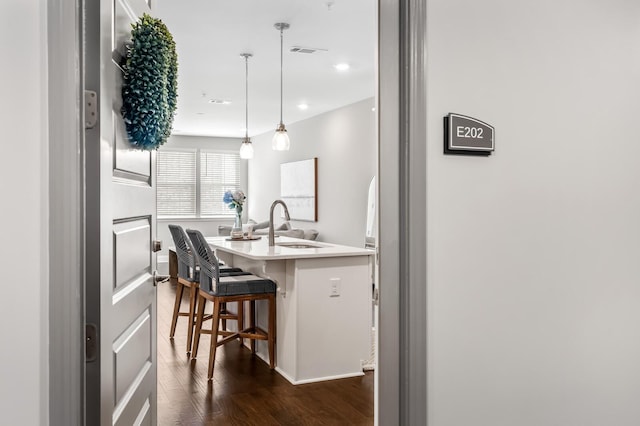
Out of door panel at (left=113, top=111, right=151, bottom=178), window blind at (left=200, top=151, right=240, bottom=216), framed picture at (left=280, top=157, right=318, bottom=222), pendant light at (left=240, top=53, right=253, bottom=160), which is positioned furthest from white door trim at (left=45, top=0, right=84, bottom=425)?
window blind at (left=200, top=151, right=240, bottom=216)

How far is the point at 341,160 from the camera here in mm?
7367

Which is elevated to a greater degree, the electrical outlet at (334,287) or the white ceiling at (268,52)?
the white ceiling at (268,52)

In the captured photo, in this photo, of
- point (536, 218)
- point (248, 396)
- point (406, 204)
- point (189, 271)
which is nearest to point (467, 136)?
point (406, 204)

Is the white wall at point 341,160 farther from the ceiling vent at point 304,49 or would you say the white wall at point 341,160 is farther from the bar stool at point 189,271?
the bar stool at point 189,271

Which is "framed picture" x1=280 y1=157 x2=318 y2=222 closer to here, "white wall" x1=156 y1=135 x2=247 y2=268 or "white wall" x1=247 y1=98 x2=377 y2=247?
"white wall" x1=247 y1=98 x2=377 y2=247

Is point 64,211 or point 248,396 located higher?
point 64,211

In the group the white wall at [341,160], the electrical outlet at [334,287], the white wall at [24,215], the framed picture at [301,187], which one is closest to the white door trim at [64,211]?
the white wall at [24,215]

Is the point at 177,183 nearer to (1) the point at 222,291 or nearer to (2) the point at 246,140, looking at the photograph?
(2) the point at 246,140

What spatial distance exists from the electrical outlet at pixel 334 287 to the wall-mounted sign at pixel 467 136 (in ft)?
7.13

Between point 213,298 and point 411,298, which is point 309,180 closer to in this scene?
point 213,298

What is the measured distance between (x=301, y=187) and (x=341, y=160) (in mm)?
1347

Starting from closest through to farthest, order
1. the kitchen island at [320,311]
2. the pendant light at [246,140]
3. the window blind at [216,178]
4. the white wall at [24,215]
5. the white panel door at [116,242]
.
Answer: the white wall at [24,215]
the white panel door at [116,242]
the kitchen island at [320,311]
the pendant light at [246,140]
the window blind at [216,178]

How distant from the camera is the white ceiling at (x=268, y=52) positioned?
12.7ft

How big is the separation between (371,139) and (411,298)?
17.1 ft
